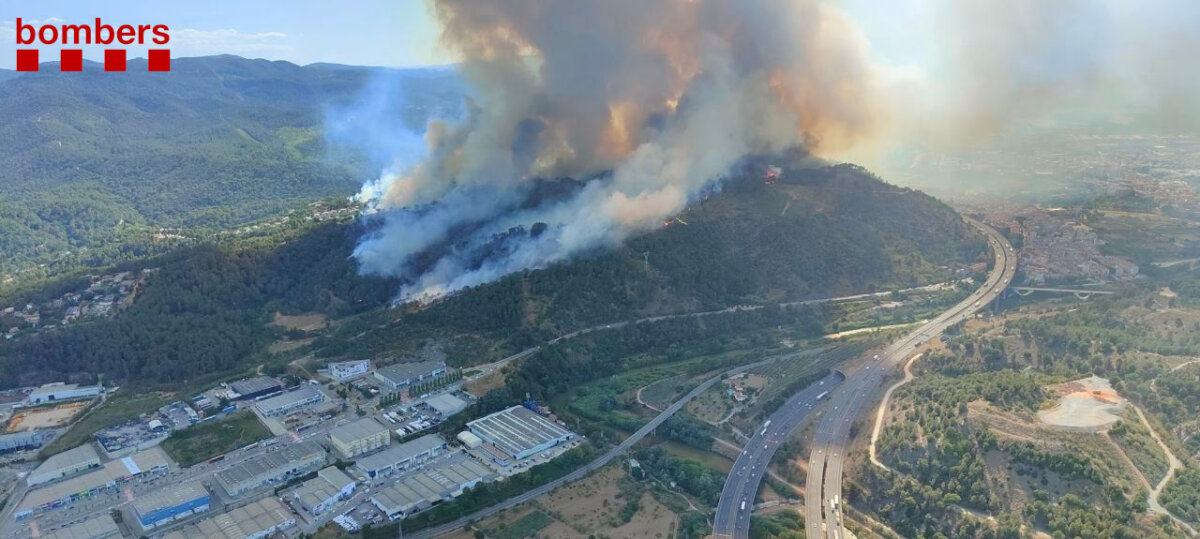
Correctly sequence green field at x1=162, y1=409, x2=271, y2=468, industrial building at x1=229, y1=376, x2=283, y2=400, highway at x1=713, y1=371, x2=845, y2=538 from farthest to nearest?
industrial building at x1=229, y1=376, x2=283, y2=400
green field at x1=162, y1=409, x2=271, y2=468
highway at x1=713, y1=371, x2=845, y2=538

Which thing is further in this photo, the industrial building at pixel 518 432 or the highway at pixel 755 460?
the industrial building at pixel 518 432

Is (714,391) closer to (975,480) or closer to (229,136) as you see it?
(975,480)

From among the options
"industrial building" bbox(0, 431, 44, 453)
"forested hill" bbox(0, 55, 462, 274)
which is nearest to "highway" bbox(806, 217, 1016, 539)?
"industrial building" bbox(0, 431, 44, 453)

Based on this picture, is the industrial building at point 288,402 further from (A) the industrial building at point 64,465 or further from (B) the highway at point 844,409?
(B) the highway at point 844,409

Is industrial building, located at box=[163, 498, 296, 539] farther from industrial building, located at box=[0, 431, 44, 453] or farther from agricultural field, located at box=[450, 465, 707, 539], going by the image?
industrial building, located at box=[0, 431, 44, 453]

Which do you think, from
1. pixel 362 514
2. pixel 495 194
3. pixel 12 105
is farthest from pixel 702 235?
pixel 12 105

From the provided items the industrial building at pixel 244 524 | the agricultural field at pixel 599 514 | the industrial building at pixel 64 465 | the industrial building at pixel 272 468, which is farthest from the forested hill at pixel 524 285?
the industrial building at pixel 244 524
